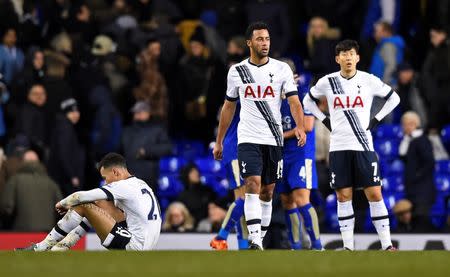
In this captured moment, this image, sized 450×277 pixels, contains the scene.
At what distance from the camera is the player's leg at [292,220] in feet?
57.8

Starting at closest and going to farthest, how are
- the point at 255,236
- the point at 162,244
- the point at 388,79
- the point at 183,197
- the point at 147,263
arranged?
the point at 147,263 < the point at 255,236 < the point at 162,244 < the point at 183,197 < the point at 388,79

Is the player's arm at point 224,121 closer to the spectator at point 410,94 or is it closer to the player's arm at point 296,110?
the player's arm at point 296,110

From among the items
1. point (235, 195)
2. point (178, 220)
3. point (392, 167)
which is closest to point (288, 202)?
point (235, 195)

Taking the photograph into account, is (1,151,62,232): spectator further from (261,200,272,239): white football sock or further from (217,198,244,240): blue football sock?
(261,200,272,239): white football sock

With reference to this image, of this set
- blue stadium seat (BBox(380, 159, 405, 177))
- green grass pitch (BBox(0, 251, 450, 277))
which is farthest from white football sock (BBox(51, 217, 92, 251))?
blue stadium seat (BBox(380, 159, 405, 177))

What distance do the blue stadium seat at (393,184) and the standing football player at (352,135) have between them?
17.4 feet

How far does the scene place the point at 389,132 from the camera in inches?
885

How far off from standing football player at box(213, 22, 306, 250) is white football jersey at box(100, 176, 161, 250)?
99 cm

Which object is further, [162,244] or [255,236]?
[162,244]

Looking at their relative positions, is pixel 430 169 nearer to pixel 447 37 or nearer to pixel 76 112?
pixel 447 37

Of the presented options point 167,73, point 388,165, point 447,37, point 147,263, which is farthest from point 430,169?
point 147,263

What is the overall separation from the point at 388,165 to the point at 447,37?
2535 millimetres

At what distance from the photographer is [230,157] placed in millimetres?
18000

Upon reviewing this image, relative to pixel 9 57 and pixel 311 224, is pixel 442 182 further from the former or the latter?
pixel 9 57
